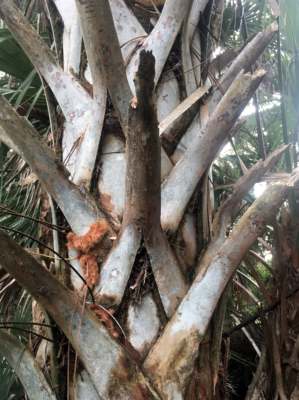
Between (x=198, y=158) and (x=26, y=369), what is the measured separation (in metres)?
0.53

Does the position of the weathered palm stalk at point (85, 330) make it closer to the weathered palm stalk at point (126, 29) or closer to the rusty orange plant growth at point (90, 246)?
the rusty orange plant growth at point (90, 246)

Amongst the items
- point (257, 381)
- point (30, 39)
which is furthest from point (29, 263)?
point (257, 381)

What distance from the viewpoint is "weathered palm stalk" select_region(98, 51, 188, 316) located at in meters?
0.45

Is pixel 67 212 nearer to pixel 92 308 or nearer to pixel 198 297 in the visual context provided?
pixel 92 308

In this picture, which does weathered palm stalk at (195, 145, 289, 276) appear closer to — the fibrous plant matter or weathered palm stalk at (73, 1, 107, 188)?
the fibrous plant matter

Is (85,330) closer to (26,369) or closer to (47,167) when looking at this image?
(26,369)

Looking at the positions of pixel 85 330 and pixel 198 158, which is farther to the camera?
pixel 198 158

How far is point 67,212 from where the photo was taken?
660mm

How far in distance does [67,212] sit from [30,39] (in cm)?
46

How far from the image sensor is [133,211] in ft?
1.89

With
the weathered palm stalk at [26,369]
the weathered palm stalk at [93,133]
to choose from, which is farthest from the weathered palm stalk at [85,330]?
the weathered palm stalk at [93,133]

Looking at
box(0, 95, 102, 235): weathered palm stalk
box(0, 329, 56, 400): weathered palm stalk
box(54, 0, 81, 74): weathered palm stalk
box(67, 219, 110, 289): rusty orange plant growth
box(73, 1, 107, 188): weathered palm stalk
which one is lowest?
box(0, 329, 56, 400): weathered palm stalk

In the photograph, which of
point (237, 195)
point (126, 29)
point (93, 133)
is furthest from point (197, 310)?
point (126, 29)

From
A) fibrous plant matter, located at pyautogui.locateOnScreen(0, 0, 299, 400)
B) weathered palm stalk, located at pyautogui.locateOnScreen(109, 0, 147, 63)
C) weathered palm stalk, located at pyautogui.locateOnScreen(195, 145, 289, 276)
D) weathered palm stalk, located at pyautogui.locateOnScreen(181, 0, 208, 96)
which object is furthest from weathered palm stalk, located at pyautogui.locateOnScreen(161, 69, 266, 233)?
weathered palm stalk, located at pyautogui.locateOnScreen(109, 0, 147, 63)
